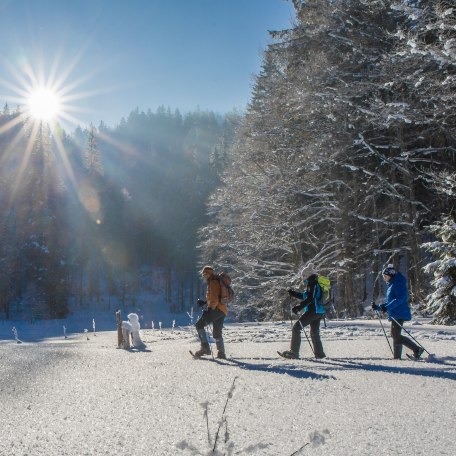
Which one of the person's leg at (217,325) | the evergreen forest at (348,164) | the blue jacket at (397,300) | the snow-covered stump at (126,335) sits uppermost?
the evergreen forest at (348,164)

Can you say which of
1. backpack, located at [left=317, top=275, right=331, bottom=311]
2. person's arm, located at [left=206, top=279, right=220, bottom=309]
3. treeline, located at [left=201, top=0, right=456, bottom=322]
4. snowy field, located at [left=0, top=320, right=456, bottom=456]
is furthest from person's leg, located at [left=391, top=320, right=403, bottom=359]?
treeline, located at [left=201, top=0, right=456, bottom=322]

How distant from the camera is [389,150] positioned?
20.6 m

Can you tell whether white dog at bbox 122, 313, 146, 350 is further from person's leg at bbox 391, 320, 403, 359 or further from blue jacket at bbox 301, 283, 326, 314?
person's leg at bbox 391, 320, 403, 359

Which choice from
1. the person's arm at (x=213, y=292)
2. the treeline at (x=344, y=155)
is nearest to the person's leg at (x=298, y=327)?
the person's arm at (x=213, y=292)

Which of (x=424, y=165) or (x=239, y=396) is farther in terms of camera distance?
(x=424, y=165)

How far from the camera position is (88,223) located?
73375 mm

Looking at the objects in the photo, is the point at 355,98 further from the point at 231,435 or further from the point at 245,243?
the point at 231,435

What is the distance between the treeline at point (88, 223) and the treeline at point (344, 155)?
25.8 feet

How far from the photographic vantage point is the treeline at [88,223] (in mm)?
56375

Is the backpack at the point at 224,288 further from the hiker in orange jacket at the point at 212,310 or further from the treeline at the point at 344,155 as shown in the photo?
the treeline at the point at 344,155

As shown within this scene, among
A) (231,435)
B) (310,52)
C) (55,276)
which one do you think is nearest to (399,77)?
(310,52)

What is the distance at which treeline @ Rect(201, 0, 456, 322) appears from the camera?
1770 centimetres

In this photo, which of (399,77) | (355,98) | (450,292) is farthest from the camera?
(355,98)

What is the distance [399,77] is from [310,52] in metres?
6.19
